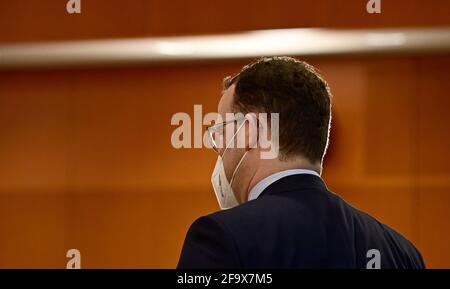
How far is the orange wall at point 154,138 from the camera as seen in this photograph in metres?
2.04

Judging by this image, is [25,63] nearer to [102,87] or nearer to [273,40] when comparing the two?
[102,87]

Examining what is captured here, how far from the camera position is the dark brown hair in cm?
87

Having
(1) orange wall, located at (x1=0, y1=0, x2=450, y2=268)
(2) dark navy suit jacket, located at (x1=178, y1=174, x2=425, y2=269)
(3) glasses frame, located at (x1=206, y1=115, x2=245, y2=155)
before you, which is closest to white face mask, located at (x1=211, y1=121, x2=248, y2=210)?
(3) glasses frame, located at (x1=206, y1=115, x2=245, y2=155)

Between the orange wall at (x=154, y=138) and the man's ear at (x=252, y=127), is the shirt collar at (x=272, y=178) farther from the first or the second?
the orange wall at (x=154, y=138)

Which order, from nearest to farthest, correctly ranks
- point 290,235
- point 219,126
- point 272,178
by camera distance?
point 290,235 < point 272,178 < point 219,126

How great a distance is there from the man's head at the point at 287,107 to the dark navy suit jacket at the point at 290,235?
5 centimetres

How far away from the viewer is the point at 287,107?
88cm

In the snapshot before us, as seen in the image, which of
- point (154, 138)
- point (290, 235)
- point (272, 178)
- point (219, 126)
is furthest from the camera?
point (154, 138)

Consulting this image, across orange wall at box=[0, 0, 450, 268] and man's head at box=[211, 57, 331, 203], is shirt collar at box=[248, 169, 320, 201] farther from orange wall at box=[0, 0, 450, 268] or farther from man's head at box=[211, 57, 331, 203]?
orange wall at box=[0, 0, 450, 268]

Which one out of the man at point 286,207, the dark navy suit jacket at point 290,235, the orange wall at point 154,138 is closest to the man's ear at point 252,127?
the man at point 286,207

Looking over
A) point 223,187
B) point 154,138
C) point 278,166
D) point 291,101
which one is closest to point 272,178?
point 278,166

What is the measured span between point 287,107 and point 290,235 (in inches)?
9.3

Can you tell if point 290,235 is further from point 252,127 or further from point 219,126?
point 219,126
